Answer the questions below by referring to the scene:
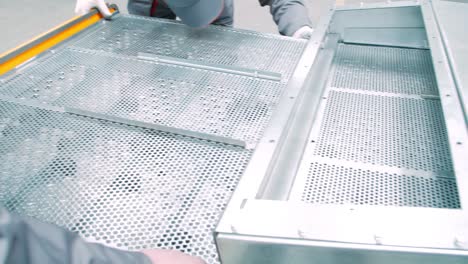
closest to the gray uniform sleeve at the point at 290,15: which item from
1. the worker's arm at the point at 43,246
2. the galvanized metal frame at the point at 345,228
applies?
the galvanized metal frame at the point at 345,228

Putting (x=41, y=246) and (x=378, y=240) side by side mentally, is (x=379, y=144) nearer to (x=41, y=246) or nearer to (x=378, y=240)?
(x=378, y=240)

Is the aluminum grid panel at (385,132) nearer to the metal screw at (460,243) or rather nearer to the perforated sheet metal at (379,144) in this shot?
the perforated sheet metal at (379,144)

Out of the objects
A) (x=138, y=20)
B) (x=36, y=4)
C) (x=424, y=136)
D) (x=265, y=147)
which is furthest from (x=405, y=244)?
(x=36, y=4)

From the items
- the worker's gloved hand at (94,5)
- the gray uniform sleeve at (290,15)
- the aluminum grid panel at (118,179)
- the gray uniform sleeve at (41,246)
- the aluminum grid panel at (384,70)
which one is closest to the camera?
the gray uniform sleeve at (41,246)

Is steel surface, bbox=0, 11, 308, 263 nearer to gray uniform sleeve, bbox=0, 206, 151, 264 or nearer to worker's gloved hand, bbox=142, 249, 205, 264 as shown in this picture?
worker's gloved hand, bbox=142, 249, 205, 264

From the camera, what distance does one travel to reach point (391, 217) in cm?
65

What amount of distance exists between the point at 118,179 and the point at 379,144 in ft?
2.57

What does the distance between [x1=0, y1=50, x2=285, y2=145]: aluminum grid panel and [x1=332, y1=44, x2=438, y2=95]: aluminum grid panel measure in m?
0.37

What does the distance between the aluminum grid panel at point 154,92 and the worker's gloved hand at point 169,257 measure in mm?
415

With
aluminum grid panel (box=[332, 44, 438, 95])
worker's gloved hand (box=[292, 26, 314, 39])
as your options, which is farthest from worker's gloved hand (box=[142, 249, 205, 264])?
worker's gloved hand (box=[292, 26, 314, 39])

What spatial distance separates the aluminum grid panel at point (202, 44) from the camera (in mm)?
1495

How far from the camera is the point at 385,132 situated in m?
1.17

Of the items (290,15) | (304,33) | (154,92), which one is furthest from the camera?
(290,15)

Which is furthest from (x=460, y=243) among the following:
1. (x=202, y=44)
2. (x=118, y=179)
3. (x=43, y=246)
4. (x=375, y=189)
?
(x=202, y=44)
